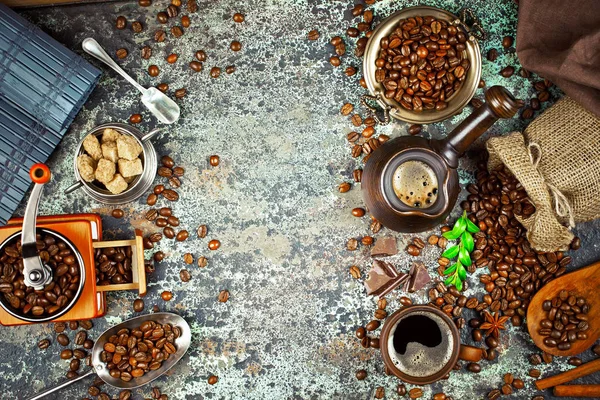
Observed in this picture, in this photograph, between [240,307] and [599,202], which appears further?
[240,307]

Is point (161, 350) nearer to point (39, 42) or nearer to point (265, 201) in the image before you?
point (265, 201)

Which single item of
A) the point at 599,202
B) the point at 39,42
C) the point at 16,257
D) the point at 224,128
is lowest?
the point at 599,202

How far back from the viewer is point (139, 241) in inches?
71.9

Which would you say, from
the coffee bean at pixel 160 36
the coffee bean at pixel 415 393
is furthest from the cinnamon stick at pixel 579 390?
the coffee bean at pixel 160 36

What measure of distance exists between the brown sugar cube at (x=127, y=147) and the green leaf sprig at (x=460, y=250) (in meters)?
1.03

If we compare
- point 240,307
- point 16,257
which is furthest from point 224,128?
point 16,257

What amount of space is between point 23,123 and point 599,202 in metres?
1.80

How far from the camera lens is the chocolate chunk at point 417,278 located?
6.43 ft

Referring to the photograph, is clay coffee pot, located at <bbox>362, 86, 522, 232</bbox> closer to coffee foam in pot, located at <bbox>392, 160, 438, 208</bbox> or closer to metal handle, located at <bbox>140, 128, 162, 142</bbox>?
coffee foam in pot, located at <bbox>392, 160, 438, 208</bbox>

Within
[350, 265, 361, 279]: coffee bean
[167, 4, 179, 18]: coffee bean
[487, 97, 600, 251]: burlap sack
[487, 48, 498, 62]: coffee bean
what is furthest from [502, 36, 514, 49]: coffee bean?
[167, 4, 179, 18]: coffee bean

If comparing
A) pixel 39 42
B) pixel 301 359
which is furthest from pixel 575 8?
pixel 39 42

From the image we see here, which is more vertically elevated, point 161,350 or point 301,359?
point 161,350

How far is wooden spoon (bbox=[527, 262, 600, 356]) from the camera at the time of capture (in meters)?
1.93

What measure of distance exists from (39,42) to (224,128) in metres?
0.62
